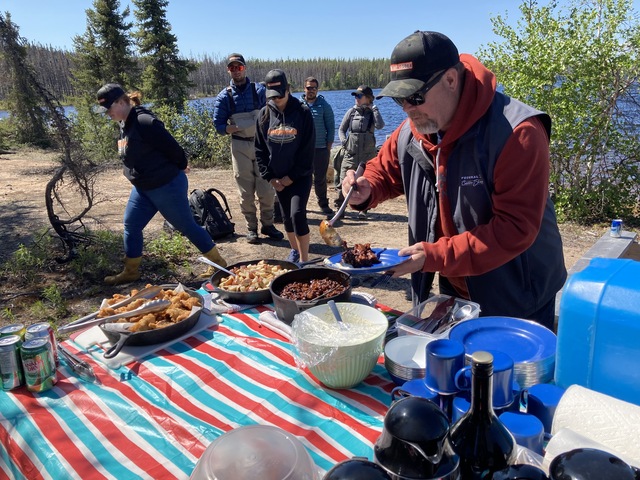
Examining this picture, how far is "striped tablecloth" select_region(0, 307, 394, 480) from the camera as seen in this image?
141 centimetres

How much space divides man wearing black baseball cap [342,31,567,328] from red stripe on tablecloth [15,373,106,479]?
4.16 ft

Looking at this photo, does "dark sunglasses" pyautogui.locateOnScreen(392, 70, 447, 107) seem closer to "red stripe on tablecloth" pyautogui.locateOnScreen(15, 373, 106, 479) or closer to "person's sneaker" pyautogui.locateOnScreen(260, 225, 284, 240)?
"red stripe on tablecloth" pyautogui.locateOnScreen(15, 373, 106, 479)

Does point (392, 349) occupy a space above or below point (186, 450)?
above

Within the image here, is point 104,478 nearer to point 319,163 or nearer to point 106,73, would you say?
point 319,163

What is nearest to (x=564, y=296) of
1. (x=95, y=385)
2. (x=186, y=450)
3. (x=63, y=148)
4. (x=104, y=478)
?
(x=186, y=450)

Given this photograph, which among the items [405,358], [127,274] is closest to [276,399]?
[405,358]

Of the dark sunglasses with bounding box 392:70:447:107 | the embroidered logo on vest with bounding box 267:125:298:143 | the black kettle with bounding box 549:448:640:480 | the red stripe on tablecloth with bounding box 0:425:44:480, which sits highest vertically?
the dark sunglasses with bounding box 392:70:447:107

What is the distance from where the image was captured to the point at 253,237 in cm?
653

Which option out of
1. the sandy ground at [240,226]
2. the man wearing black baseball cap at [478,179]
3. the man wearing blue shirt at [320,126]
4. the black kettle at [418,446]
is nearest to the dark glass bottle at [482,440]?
the black kettle at [418,446]

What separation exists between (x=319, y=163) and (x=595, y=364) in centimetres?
661

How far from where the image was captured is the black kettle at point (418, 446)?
790 millimetres

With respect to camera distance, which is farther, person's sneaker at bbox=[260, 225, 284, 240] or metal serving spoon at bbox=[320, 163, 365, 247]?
person's sneaker at bbox=[260, 225, 284, 240]

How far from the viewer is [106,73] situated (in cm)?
2162

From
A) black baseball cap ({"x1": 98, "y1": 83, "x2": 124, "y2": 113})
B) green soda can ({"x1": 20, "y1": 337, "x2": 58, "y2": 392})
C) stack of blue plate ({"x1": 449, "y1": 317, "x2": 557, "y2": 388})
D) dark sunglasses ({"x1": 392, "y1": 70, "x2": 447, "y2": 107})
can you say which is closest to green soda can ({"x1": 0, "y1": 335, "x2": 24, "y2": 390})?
green soda can ({"x1": 20, "y1": 337, "x2": 58, "y2": 392})
